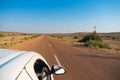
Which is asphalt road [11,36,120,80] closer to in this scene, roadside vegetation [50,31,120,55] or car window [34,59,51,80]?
car window [34,59,51,80]

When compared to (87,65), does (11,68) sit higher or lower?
higher

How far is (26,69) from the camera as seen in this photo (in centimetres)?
248

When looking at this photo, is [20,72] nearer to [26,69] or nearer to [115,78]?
[26,69]

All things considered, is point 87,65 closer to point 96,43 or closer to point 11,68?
point 11,68

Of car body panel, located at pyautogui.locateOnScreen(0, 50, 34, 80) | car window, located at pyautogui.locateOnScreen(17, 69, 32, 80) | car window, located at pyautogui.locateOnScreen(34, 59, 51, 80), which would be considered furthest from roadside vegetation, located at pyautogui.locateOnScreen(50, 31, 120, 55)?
car window, located at pyautogui.locateOnScreen(17, 69, 32, 80)

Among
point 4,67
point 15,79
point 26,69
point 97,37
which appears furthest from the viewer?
point 97,37

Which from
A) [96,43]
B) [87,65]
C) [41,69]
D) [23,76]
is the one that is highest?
[23,76]

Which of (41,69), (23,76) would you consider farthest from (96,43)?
(23,76)

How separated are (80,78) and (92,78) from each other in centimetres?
54

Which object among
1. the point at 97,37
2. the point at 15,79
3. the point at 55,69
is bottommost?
the point at 97,37

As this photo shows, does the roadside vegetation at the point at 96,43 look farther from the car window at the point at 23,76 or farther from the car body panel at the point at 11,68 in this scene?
the car window at the point at 23,76

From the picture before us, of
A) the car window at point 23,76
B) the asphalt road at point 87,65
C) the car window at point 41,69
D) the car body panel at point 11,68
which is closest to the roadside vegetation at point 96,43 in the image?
the asphalt road at point 87,65

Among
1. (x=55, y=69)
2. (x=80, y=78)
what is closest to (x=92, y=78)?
(x=80, y=78)

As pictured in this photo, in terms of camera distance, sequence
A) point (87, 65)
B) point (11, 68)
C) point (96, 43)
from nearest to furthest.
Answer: point (11, 68), point (87, 65), point (96, 43)
